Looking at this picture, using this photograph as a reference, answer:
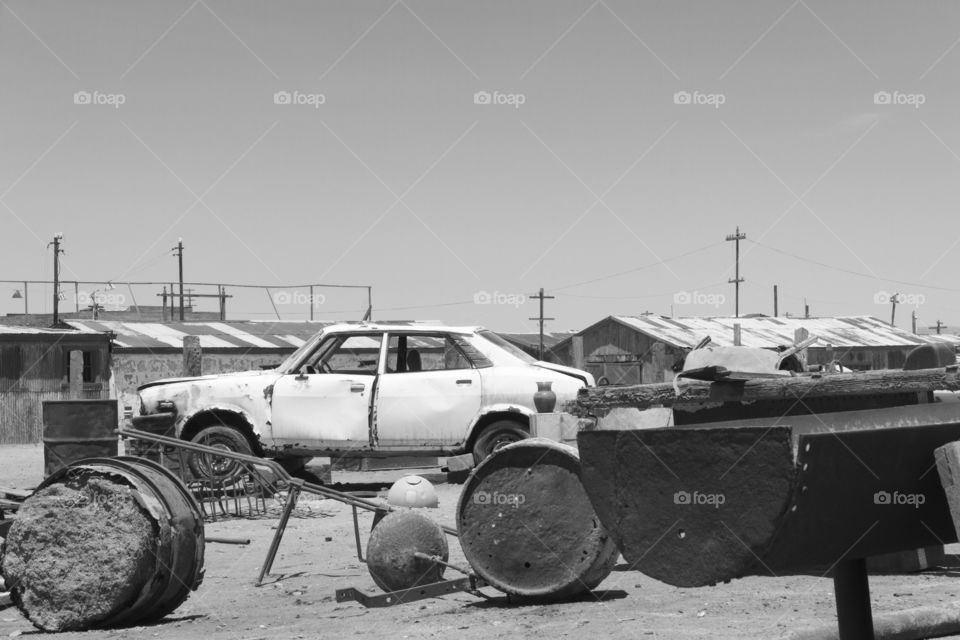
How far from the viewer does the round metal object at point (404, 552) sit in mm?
6367

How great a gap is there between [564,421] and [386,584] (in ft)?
15.2

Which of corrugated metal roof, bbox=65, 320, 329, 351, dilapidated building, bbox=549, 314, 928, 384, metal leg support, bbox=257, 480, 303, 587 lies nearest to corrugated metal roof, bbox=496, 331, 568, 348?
dilapidated building, bbox=549, 314, 928, 384

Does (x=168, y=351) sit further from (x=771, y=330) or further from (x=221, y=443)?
(x=771, y=330)

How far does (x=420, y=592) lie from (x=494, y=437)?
18.4 feet

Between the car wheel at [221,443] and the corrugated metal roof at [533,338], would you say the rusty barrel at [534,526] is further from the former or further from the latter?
the corrugated metal roof at [533,338]

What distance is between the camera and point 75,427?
8.34 m

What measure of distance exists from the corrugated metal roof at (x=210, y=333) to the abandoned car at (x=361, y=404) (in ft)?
63.1

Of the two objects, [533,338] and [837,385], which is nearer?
[837,385]

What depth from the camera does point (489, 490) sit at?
591 centimetres

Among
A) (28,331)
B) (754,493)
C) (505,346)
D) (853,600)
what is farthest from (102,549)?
(28,331)

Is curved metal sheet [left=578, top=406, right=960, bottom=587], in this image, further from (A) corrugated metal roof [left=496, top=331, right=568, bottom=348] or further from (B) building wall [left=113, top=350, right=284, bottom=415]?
(A) corrugated metal roof [left=496, top=331, right=568, bottom=348]

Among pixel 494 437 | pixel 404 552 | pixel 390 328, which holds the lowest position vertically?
pixel 404 552

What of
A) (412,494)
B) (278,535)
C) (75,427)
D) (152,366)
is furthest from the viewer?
(152,366)

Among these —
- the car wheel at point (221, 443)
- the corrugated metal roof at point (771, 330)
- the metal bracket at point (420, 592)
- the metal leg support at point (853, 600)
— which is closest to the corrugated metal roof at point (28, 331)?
the car wheel at point (221, 443)
